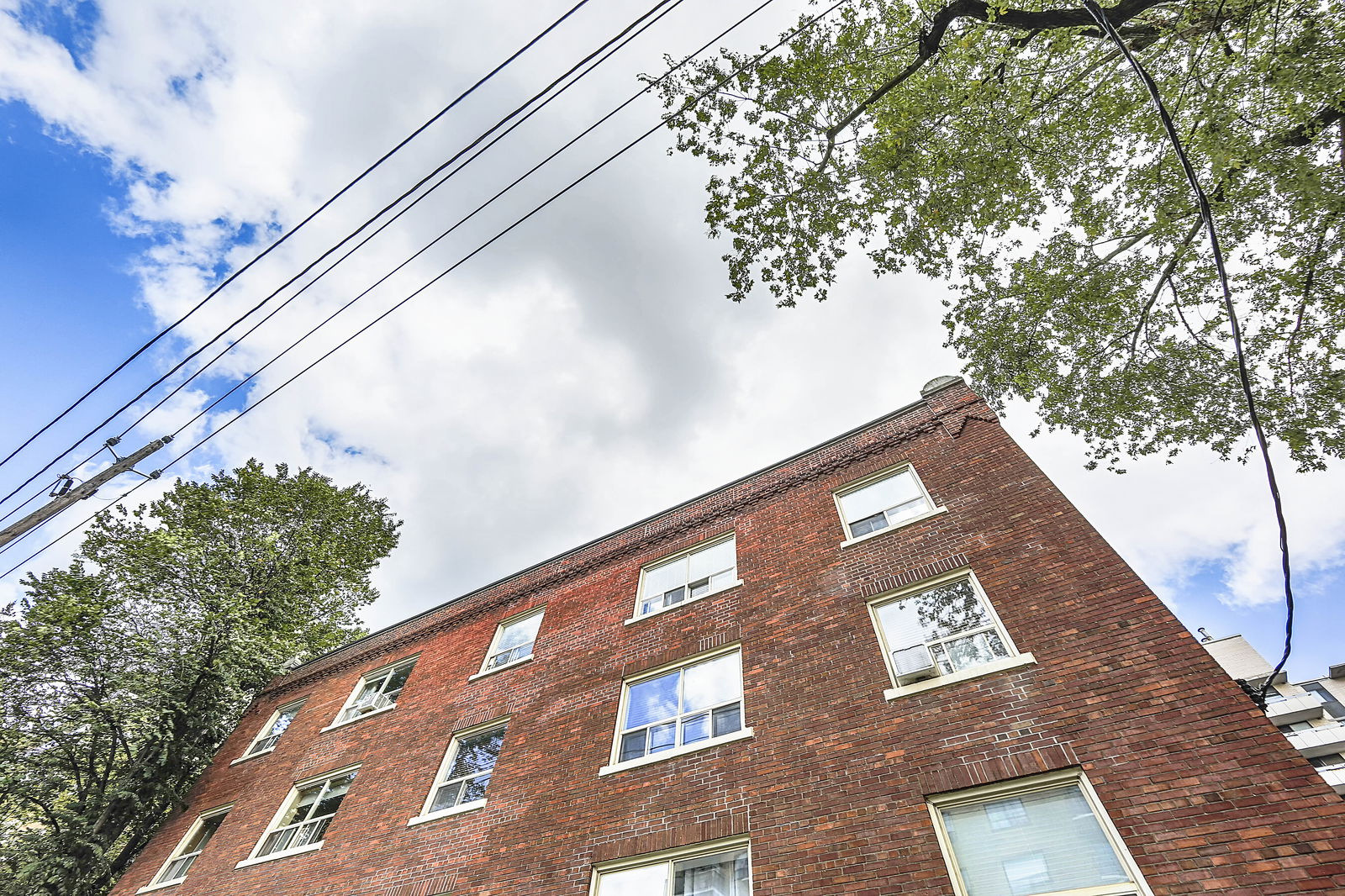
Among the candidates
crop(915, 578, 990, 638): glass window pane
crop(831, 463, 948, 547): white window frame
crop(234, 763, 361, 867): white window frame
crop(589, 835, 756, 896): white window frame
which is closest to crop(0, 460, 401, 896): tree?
crop(234, 763, 361, 867): white window frame

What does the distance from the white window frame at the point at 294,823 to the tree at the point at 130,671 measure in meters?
5.38

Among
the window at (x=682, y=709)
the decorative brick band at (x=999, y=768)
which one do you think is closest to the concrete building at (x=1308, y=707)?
the decorative brick band at (x=999, y=768)

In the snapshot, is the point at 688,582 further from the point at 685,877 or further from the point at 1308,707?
the point at 1308,707

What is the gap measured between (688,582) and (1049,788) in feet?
24.8

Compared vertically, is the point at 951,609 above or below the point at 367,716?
below

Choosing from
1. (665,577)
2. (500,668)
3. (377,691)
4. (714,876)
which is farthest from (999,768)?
(377,691)

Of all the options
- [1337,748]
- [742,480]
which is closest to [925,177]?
[742,480]

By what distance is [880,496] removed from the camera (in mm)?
12023

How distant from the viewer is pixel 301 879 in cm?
1170

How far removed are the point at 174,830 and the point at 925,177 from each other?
78.1ft

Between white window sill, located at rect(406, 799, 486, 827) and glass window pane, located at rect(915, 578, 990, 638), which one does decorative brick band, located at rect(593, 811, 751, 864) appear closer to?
white window sill, located at rect(406, 799, 486, 827)

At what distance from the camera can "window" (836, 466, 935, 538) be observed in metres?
11.3

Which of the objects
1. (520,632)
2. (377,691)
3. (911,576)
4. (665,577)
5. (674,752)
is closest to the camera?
(674,752)

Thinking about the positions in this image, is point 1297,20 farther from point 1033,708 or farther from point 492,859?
point 492,859
